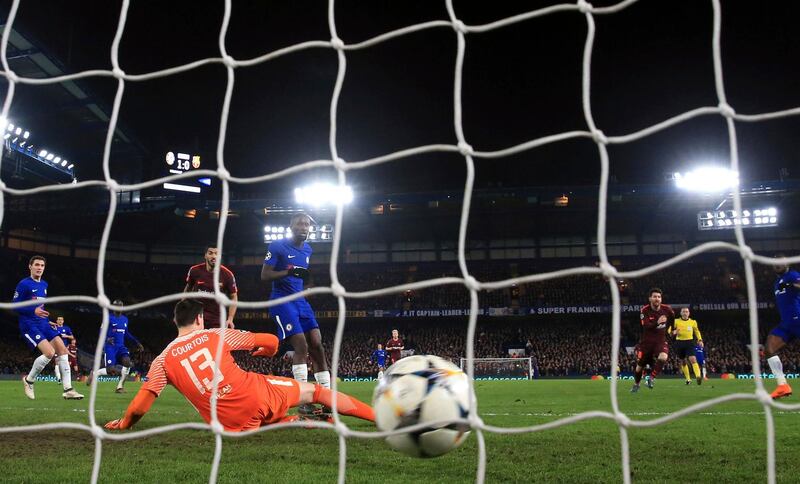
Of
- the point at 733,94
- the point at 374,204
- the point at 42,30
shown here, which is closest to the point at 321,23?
the point at 42,30

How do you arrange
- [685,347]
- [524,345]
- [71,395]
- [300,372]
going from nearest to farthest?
[300,372] < [71,395] < [685,347] < [524,345]

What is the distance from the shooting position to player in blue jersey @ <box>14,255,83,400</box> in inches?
331

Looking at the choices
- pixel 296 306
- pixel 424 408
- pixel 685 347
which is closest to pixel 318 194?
pixel 685 347

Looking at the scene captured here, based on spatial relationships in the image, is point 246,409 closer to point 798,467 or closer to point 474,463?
point 474,463

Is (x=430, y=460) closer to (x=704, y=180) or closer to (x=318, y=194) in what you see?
(x=318, y=194)

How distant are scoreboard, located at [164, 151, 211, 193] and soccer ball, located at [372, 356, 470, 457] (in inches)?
1070

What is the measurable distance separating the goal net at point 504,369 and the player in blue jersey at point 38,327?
17.2 m

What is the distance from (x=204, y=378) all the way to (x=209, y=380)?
38mm

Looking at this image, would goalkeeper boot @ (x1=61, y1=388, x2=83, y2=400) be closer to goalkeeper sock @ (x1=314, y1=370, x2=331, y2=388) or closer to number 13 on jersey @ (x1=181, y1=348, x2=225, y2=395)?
goalkeeper sock @ (x1=314, y1=370, x2=331, y2=388)

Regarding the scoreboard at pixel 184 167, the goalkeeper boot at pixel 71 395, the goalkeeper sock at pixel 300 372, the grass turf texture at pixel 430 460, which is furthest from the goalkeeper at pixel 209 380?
the scoreboard at pixel 184 167

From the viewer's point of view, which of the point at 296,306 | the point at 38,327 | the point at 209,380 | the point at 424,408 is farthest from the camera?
the point at 38,327

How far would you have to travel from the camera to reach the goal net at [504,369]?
24594 millimetres

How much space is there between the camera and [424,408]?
280 centimetres

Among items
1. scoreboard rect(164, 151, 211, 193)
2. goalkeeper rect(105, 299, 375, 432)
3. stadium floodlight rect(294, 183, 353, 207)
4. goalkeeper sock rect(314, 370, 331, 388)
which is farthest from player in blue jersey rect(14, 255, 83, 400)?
stadium floodlight rect(294, 183, 353, 207)
